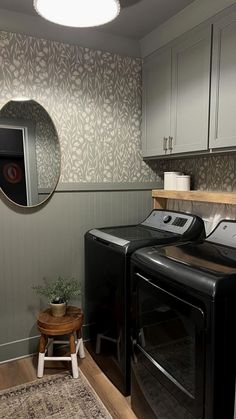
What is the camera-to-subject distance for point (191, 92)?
192 centimetres

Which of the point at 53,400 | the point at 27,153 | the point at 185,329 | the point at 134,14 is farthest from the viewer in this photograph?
the point at 27,153

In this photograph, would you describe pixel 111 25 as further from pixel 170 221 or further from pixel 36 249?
pixel 36 249

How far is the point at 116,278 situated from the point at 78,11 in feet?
4.62

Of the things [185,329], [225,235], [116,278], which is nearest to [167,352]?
[185,329]

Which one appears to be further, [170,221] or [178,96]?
[170,221]

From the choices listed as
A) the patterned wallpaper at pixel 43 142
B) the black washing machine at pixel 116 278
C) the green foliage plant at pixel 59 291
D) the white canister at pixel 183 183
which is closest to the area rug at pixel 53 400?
the black washing machine at pixel 116 278

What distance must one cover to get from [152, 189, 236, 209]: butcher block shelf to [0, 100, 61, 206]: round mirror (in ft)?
2.73

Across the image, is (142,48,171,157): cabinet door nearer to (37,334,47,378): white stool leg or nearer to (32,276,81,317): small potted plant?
(32,276,81,317): small potted plant

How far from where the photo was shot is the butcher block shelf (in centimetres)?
183

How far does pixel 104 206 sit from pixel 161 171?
631 mm

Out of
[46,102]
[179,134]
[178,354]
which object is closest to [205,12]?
[179,134]

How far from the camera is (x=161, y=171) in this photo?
2693 millimetres

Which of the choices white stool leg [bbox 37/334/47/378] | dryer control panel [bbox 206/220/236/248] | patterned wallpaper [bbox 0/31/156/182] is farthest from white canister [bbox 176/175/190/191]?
white stool leg [bbox 37/334/47/378]

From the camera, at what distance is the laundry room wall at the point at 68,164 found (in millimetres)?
2117
